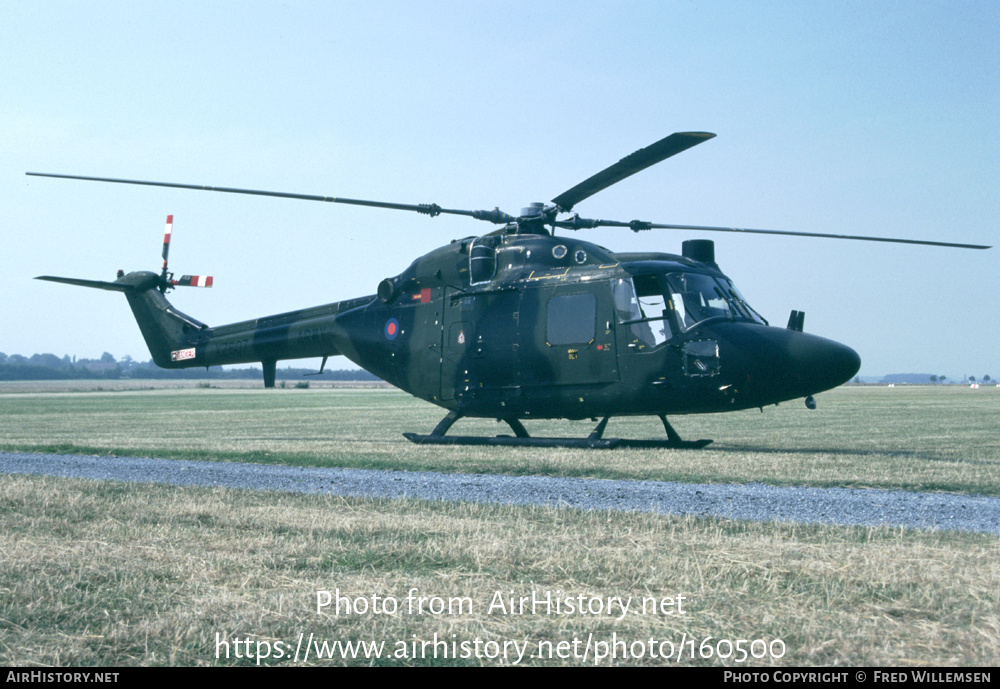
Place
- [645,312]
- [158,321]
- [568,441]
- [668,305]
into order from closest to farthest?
[668,305] < [645,312] < [568,441] < [158,321]

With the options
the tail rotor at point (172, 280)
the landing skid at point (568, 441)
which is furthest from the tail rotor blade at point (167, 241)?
the landing skid at point (568, 441)

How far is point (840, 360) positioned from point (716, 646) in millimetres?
10590

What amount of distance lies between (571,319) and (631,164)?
10.5 feet

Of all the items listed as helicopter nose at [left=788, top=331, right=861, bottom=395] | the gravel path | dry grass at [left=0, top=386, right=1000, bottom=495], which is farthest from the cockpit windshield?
the gravel path

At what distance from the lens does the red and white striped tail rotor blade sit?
23172 millimetres

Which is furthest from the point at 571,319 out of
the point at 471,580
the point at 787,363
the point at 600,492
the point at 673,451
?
the point at 471,580

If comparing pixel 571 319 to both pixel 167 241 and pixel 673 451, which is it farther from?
pixel 167 241

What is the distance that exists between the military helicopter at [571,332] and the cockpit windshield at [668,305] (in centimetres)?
2

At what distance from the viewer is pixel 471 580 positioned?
5.45 metres

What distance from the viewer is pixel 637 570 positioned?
223 inches

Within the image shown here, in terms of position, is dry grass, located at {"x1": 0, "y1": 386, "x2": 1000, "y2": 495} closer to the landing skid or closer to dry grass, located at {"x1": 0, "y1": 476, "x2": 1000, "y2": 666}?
the landing skid

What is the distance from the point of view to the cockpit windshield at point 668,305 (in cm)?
1470

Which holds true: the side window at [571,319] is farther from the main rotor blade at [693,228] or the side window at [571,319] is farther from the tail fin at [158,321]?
the tail fin at [158,321]
